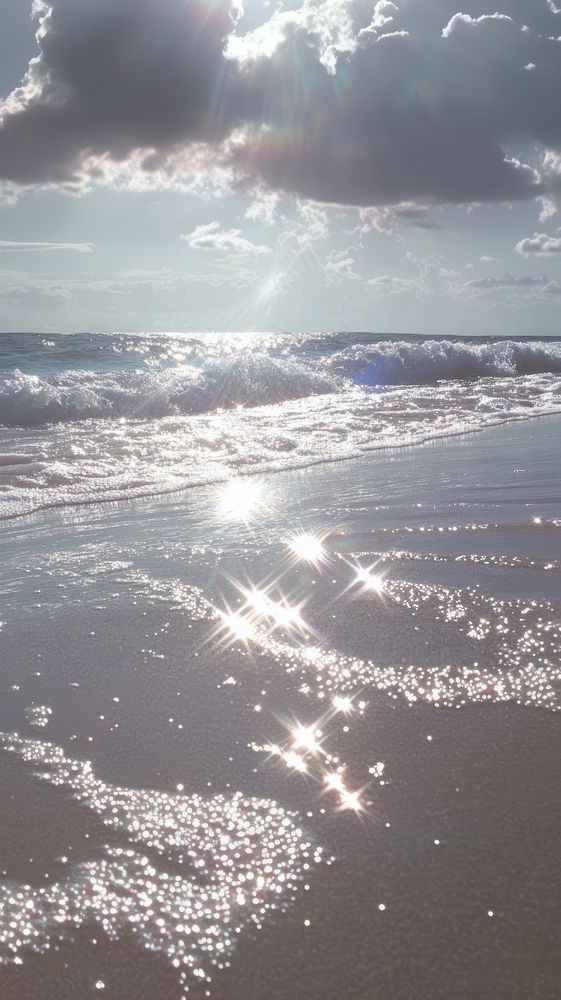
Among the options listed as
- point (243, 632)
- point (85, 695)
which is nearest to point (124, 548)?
point (243, 632)

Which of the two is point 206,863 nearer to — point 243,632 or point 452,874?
point 452,874

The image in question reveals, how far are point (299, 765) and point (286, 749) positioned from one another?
0.09 m

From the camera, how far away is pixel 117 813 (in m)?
1.79

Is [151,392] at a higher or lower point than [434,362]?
lower

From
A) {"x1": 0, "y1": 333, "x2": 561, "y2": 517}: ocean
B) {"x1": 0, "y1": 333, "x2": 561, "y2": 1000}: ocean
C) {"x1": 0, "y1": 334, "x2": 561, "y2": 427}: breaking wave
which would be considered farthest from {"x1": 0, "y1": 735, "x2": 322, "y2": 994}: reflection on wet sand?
{"x1": 0, "y1": 334, "x2": 561, "y2": 427}: breaking wave

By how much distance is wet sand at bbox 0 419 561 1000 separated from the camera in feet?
4.49

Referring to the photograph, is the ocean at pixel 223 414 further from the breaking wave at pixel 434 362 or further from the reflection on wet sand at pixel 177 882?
the reflection on wet sand at pixel 177 882

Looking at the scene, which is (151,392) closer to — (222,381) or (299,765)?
(222,381)

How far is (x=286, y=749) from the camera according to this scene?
2045 millimetres

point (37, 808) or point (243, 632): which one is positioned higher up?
point (243, 632)

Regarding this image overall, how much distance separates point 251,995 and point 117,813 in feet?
1.99

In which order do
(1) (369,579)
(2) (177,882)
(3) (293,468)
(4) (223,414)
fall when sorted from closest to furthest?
(2) (177,882)
(1) (369,579)
(3) (293,468)
(4) (223,414)

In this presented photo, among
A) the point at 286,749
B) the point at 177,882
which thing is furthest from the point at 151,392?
the point at 177,882

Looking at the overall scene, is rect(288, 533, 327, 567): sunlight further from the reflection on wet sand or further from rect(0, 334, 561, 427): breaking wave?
rect(0, 334, 561, 427): breaking wave
